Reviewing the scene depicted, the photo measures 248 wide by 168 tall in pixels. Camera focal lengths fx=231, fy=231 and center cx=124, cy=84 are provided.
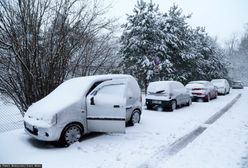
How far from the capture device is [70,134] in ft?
20.4

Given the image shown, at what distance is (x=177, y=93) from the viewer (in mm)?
12703

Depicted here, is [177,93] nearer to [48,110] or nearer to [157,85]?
[157,85]

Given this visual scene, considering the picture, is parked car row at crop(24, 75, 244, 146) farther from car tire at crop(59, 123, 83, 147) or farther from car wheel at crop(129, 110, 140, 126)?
car wheel at crop(129, 110, 140, 126)

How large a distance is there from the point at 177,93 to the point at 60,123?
8.20 metres

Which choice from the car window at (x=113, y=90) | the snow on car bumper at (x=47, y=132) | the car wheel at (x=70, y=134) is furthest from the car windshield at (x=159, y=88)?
the snow on car bumper at (x=47, y=132)

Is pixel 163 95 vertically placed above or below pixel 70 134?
above

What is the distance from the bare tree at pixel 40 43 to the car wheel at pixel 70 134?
4408 millimetres

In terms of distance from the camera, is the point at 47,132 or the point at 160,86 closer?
the point at 47,132

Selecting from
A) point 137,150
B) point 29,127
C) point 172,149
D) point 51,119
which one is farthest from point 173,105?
point 29,127

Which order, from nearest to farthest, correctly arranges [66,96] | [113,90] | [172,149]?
[172,149]
[66,96]
[113,90]

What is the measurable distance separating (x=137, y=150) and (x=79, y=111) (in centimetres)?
190

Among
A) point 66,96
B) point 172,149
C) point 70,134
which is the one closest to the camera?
point 172,149

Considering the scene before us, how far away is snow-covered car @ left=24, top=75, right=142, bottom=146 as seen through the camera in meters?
5.89

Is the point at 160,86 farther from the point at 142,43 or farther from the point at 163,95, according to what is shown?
the point at 142,43
